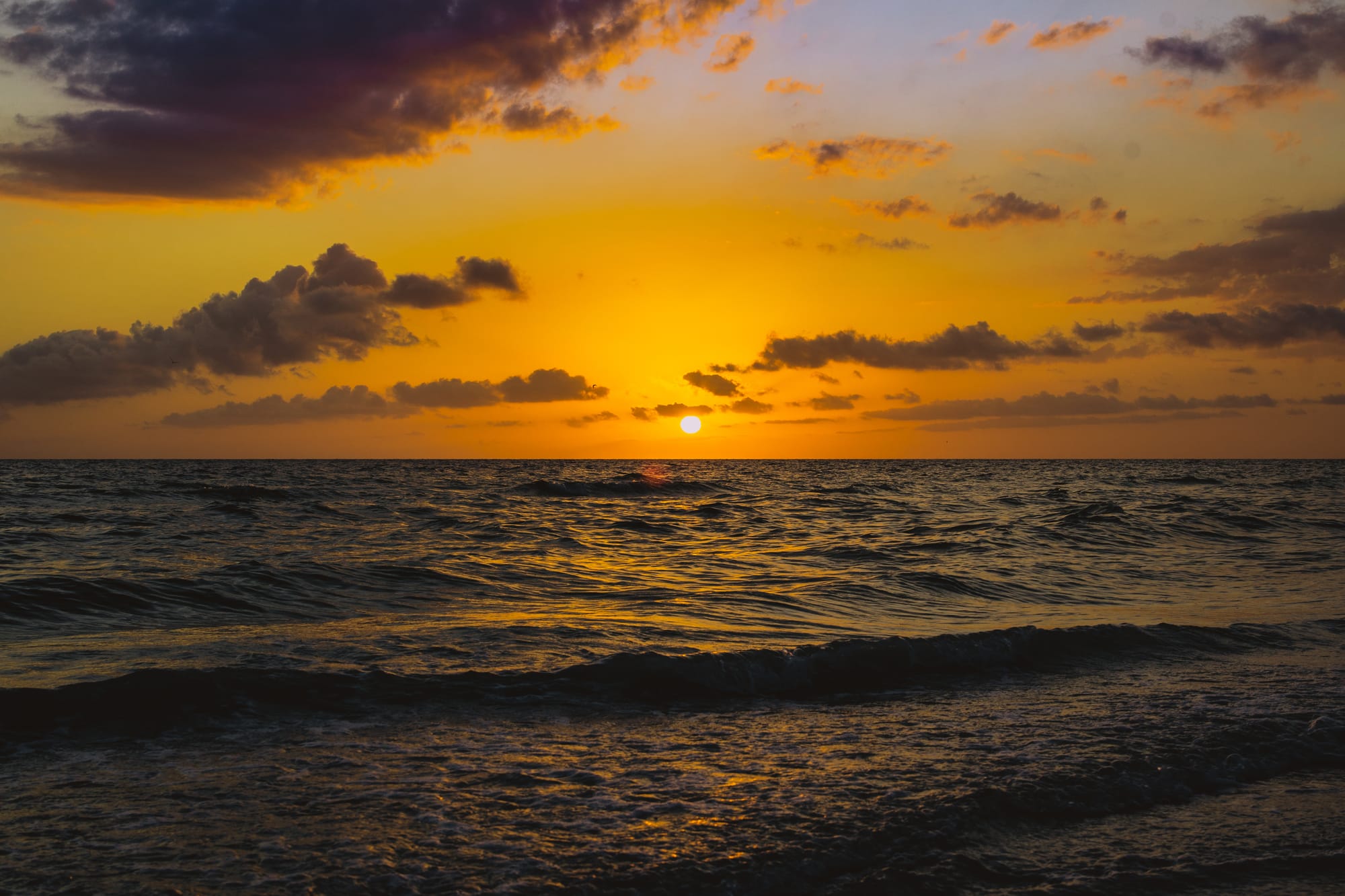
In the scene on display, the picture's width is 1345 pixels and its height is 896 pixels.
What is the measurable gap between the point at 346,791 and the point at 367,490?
46.8 m

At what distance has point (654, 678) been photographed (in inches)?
355

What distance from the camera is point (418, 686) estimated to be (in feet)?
28.0

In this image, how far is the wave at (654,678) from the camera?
7707 millimetres

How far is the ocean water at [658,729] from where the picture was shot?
482 cm

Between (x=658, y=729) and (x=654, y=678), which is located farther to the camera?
(x=654, y=678)

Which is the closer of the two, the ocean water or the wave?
the ocean water

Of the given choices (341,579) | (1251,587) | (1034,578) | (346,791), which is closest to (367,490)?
(341,579)

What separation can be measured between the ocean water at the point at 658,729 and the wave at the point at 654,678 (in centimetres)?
5

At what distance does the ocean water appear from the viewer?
190 inches

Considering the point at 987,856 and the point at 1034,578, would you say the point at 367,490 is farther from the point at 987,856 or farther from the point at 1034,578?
the point at 987,856

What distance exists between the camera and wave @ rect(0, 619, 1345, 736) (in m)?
7.71

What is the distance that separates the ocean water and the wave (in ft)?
0.15

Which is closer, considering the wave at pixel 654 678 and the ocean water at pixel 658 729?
the ocean water at pixel 658 729

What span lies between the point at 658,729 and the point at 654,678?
1506 millimetres
